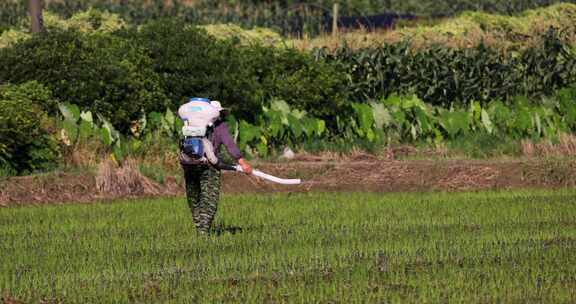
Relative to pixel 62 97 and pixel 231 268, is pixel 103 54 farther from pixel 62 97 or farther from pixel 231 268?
pixel 231 268

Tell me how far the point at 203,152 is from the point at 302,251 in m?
1.94

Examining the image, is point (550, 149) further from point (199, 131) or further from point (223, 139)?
point (199, 131)

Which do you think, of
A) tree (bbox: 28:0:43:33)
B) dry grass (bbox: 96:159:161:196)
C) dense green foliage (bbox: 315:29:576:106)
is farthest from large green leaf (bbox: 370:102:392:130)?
dry grass (bbox: 96:159:161:196)

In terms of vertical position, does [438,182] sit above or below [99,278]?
below

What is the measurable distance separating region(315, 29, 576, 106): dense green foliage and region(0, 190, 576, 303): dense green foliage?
371 inches

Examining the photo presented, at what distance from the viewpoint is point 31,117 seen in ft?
79.7

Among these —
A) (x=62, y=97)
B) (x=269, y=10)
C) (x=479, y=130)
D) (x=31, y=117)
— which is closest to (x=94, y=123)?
(x=62, y=97)

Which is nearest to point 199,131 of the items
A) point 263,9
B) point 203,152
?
point 203,152

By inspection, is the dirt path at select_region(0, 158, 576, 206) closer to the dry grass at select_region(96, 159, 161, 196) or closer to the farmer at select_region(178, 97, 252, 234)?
the dry grass at select_region(96, 159, 161, 196)

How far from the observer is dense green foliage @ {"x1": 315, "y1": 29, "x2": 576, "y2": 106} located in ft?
107

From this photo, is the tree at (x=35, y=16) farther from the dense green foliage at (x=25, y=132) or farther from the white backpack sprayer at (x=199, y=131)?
the white backpack sprayer at (x=199, y=131)

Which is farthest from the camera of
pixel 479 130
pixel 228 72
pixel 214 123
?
pixel 479 130

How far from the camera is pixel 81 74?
26734 millimetres

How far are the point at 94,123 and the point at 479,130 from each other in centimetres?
817
